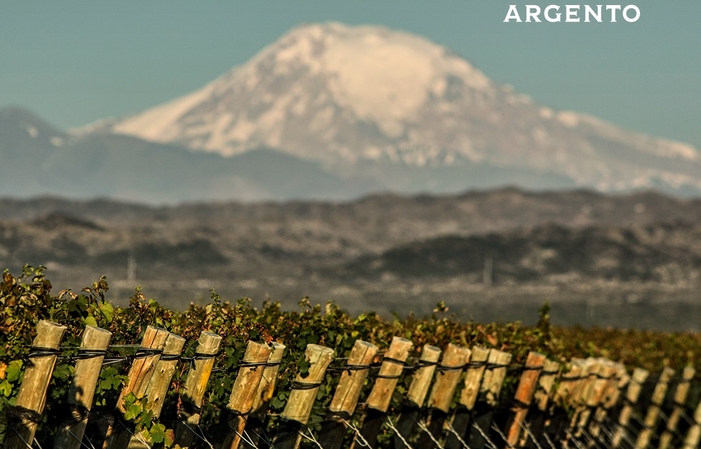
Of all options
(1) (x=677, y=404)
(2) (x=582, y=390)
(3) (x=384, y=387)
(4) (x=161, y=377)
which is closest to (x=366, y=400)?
(3) (x=384, y=387)

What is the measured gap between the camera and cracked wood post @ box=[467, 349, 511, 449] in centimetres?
1284

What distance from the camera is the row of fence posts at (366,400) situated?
771 cm

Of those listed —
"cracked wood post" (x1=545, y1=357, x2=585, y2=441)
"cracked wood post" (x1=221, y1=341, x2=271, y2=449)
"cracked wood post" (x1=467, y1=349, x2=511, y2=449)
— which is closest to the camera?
"cracked wood post" (x1=221, y1=341, x2=271, y2=449)

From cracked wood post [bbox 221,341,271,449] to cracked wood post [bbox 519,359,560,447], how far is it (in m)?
5.58

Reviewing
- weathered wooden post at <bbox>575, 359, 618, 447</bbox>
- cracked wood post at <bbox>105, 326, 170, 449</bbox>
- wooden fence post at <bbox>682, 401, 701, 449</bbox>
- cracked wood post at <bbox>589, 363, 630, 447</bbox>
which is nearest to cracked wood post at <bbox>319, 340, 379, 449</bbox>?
cracked wood post at <bbox>105, 326, 170, 449</bbox>

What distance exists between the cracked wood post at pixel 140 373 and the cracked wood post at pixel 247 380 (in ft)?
3.10

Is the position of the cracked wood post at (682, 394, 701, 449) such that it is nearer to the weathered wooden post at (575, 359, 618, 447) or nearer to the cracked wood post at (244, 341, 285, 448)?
the weathered wooden post at (575, 359, 618, 447)

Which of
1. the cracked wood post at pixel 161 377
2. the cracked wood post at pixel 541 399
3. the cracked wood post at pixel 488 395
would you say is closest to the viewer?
the cracked wood post at pixel 161 377

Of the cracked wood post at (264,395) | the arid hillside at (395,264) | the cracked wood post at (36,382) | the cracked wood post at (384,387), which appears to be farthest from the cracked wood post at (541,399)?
the arid hillside at (395,264)

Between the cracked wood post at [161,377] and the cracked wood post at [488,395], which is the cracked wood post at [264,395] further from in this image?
the cracked wood post at [488,395]

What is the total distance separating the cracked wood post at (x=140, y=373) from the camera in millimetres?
8172

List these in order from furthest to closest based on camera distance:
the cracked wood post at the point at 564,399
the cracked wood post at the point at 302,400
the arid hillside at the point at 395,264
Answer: the arid hillside at the point at 395,264, the cracked wood post at the point at 564,399, the cracked wood post at the point at 302,400

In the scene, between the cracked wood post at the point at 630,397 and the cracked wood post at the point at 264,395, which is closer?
the cracked wood post at the point at 264,395

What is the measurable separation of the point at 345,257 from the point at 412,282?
30742 millimetres
